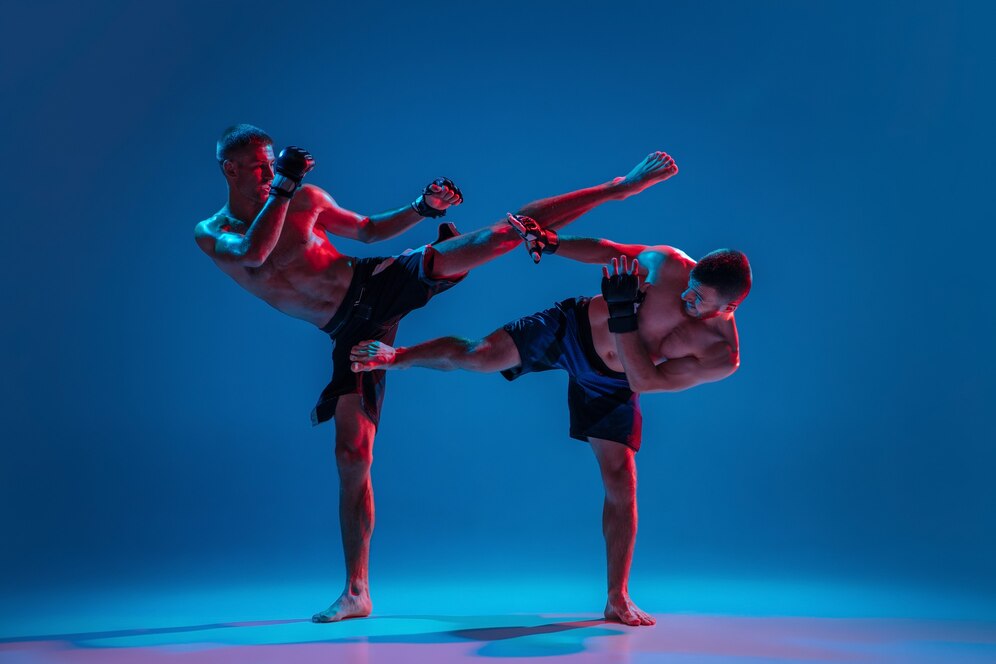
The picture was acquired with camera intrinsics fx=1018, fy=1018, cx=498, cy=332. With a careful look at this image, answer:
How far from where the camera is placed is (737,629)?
4316 millimetres

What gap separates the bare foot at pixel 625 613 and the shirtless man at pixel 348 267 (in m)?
1.07

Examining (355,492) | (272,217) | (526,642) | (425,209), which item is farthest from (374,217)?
(526,642)

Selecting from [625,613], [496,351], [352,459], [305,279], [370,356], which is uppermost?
[305,279]

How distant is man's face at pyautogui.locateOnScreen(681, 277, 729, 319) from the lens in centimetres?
402

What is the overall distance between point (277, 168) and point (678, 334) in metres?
1.79

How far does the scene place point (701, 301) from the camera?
407 centimetres

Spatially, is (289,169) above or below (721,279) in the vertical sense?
above

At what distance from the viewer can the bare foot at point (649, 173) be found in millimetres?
4371

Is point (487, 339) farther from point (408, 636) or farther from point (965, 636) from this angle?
point (965, 636)

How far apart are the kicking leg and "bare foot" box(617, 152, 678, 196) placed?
84 cm

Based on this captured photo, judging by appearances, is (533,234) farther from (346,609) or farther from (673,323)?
(346,609)

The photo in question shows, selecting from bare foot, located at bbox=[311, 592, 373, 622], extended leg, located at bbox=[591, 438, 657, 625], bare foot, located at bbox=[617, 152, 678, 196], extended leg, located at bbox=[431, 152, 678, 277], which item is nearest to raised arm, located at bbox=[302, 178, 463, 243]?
extended leg, located at bbox=[431, 152, 678, 277]

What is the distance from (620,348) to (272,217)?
1518 millimetres

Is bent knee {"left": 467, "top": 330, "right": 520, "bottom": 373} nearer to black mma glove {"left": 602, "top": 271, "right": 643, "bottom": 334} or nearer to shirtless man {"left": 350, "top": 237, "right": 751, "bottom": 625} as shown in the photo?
shirtless man {"left": 350, "top": 237, "right": 751, "bottom": 625}
